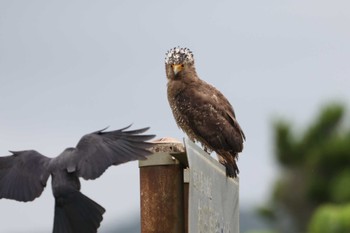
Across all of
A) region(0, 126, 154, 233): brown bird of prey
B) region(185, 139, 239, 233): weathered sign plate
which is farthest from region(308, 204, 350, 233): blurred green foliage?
region(185, 139, 239, 233): weathered sign plate

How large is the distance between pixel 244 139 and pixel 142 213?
275 cm

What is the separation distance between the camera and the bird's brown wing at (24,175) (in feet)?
22.5

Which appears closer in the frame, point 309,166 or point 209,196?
point 209,196

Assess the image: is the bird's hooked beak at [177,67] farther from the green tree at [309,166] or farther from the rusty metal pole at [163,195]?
the green tree at [309,166]

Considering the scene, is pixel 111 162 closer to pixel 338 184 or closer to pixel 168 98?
pixel 168 98

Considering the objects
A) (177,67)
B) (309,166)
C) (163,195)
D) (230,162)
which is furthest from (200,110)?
(309,166)

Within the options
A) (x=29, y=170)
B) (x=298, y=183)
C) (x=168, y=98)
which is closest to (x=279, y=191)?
(x=298, y=183)

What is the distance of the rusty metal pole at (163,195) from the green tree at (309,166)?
79.1 feet

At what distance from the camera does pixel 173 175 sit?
5.91 m

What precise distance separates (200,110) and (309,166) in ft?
75.4

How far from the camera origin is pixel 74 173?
267 inches

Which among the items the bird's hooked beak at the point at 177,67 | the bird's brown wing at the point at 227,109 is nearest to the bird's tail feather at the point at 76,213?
the bird's brown wing at the point at 227,109

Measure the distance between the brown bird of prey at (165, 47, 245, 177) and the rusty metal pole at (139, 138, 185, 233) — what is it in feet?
6.50

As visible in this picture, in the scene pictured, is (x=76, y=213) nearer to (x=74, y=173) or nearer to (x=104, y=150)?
(x=74, y=173)
